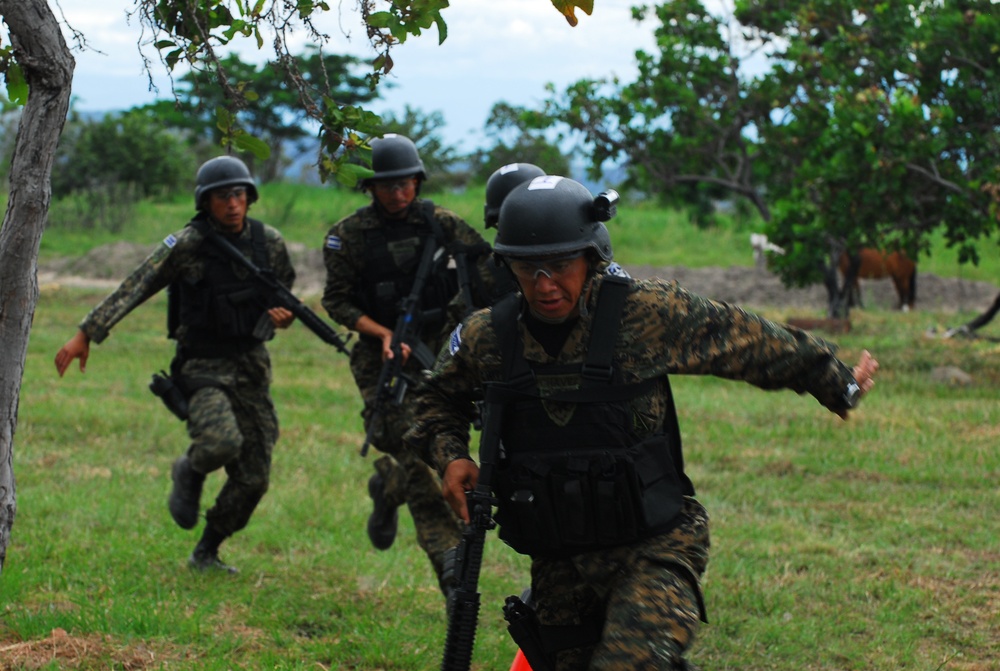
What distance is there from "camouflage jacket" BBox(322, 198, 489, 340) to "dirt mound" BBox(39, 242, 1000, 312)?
1699 cm

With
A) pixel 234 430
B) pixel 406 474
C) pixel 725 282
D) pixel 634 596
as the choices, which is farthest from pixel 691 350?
pixel 725 282

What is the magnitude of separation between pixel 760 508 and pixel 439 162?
2933cm

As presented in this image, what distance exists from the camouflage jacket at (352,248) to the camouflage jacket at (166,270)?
0.39 m

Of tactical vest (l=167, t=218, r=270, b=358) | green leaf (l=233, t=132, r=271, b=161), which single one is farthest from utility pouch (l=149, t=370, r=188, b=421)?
green leaf (l=233, t=132, r=271, b=161)

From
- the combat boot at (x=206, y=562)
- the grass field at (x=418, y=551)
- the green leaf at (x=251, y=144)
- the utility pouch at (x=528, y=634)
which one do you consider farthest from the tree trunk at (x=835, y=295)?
the utility pouch at (x=528, y=634)

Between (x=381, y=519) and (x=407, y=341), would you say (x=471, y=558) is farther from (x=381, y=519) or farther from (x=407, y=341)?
(x=381, y=519)

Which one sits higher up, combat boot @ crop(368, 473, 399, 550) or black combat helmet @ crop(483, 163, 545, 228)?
black combat helmet @ crop(483, 163, 545, 228)

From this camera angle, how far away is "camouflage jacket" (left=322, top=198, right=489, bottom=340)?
6.82 m

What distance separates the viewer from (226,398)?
22.9 ft

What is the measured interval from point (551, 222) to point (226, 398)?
3476 millimetres

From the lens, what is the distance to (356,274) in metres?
6.94

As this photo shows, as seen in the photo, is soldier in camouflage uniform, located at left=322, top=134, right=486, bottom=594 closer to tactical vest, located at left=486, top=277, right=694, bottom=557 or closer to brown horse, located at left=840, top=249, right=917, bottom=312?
tactical vest, located at left=486, top=277, right=694, bottom=557

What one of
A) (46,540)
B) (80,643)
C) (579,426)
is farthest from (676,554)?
(46,540)

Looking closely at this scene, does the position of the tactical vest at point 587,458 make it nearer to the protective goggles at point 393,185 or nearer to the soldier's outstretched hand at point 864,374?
the soldier's outstretched hand at point 864,374
